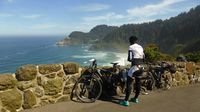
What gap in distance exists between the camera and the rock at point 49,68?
24.8 ft

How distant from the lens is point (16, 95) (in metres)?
7.07

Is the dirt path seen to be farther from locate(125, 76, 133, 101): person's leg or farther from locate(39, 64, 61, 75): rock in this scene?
locate(39, 64, 61, 75): rock

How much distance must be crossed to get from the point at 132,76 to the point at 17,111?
9.70 ft

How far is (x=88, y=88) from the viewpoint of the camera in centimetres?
823

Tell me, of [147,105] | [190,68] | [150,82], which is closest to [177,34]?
[190,68]

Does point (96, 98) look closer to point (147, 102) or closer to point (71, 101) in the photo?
point (71, 101)

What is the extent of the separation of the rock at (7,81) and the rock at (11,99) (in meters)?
0.11

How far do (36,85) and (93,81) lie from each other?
1559 mm

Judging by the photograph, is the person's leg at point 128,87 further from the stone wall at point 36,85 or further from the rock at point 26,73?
the rock at point 26,73

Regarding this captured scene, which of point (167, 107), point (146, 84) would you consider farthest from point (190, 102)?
point (146, 84)

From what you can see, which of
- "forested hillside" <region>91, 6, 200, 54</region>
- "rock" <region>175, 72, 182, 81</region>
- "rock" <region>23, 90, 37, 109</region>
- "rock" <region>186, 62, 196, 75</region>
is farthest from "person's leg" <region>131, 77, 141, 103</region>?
"forested hillside" <region>91, 6, 200, 54</region>

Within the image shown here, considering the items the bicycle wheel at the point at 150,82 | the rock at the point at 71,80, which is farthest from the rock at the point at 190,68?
the rock at the point at 71,80

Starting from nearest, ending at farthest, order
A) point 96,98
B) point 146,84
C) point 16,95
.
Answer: point 16,95, point 96,98, point 146,84

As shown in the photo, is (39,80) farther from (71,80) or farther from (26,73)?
(71,80)
